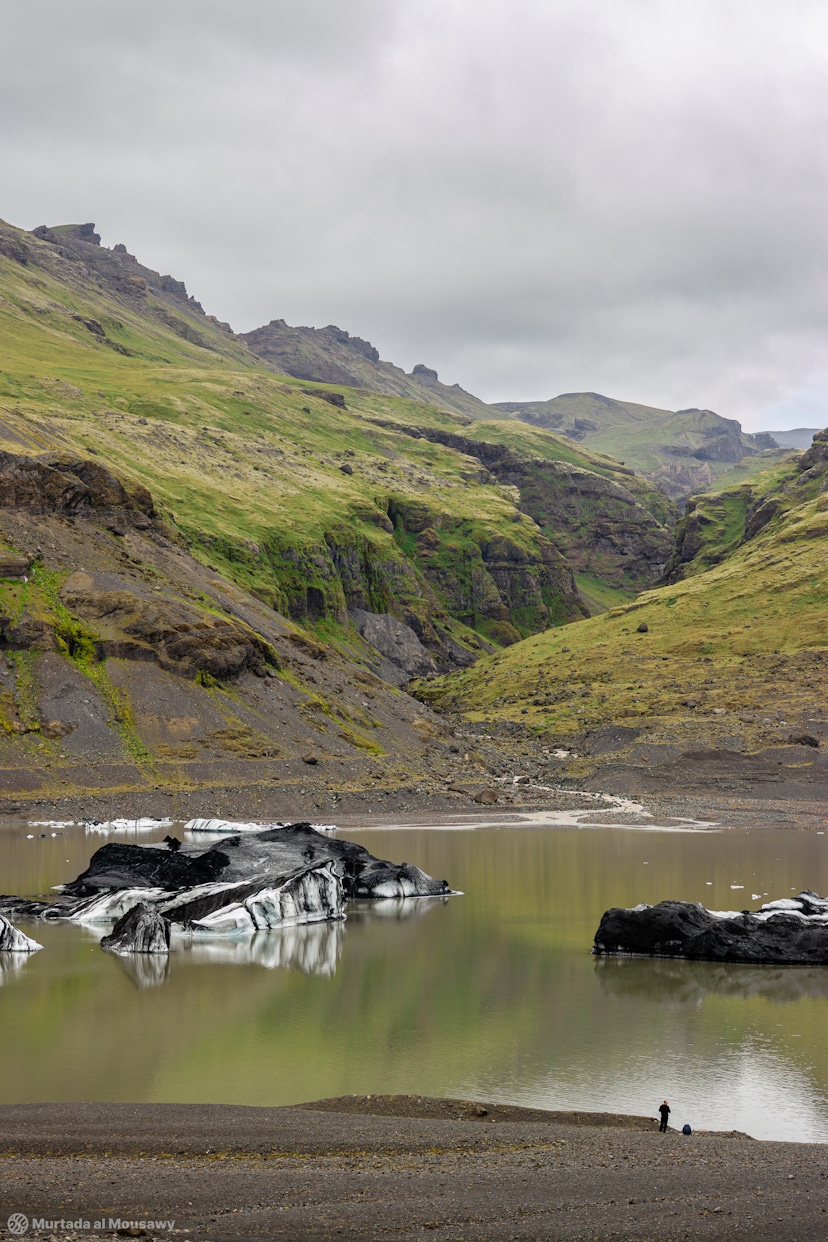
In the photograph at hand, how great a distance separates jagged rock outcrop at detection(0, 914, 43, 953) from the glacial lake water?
0.62m

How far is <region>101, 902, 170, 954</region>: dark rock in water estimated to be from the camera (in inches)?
1391

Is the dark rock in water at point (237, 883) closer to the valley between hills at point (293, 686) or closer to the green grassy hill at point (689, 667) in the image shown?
the valley between hills at point (293, 686)

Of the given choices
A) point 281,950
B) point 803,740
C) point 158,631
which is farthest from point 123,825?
point 803,740

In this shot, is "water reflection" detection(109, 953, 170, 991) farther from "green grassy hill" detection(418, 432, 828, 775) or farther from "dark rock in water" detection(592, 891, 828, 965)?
"green grassy hill" detection(418, 432, 828, 775)

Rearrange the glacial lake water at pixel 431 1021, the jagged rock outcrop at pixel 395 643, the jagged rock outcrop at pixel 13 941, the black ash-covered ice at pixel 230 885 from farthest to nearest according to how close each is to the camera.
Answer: the jagged rock outcrop at pixel 395 643 → the black ash-covered ice at pixel 230 885 → the jagged rock outcrop at pixel 13 941 → the glacial lake water at pixel 431 1021

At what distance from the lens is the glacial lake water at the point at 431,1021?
69.6 ft

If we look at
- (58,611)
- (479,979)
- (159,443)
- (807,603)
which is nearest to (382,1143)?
(479,979)

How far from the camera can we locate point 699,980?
3259 centimetres

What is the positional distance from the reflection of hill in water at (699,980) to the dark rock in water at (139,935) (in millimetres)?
15399

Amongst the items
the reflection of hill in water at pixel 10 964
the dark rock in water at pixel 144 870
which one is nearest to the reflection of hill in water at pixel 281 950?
the reflection of hill in water at pixel 10 964

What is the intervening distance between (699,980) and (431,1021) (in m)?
10.4

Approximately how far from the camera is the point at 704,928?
35.7 m

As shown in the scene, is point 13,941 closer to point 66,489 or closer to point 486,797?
point 486,797

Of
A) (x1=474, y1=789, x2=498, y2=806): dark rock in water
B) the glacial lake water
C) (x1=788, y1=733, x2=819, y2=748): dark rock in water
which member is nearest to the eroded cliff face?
(x1=474, y1=789, x2=498, y2=806): dark rock in water
